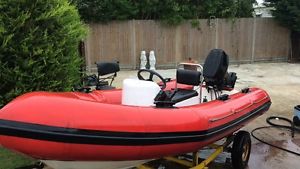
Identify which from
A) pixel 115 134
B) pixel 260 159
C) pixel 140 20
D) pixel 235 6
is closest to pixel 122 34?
pixel 140 20

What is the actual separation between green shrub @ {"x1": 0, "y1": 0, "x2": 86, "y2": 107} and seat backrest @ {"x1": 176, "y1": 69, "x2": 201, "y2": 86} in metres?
1.86

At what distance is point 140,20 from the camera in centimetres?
1271

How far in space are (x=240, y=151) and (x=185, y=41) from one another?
9207mm

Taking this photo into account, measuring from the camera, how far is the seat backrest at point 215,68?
465 cm

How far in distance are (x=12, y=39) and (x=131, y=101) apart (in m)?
2.09

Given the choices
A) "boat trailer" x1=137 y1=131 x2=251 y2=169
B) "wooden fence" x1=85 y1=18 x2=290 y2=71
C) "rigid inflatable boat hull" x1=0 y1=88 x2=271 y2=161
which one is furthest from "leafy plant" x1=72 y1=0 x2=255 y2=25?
"rigid inflatable boat hull" x1=0 y1=88 x2=271 y2=161

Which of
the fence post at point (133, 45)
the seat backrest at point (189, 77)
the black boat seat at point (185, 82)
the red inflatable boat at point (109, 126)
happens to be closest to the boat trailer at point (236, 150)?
the red inflatable boat at point (109, 126)

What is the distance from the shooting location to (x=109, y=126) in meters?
3.06

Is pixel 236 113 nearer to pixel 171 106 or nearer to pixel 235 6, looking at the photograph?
pixel 171 106

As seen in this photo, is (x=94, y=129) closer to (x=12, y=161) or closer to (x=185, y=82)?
(x=185, y=82)

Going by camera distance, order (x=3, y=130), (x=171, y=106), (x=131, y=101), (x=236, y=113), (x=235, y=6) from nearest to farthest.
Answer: (x=3, y=130) < (x=171, y=106) < (x=131, y=101) < (x=236, y=113) < (x=235, y=6)

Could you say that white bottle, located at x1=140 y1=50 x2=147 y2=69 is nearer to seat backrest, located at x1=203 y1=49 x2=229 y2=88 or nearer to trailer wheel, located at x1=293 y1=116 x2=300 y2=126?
trailer wheel, located at x1=293 y1=116 x2=300 y2=126

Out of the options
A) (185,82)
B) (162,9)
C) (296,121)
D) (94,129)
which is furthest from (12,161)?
(162,9)

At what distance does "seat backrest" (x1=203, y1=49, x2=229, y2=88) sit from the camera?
4648 mm
